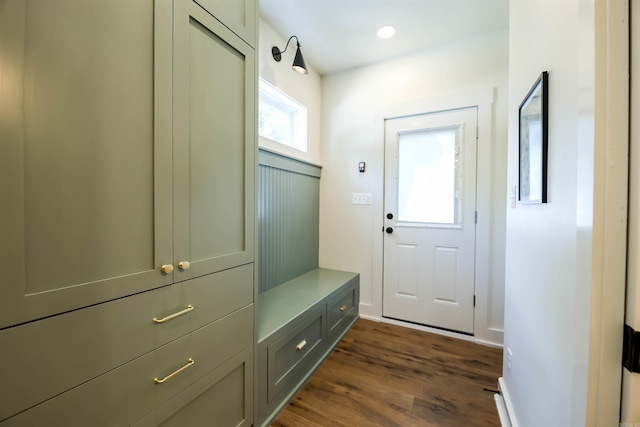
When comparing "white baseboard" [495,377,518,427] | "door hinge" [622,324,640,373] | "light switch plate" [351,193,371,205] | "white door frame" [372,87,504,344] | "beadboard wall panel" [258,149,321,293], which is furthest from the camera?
"light switch plate" [351,193,371,205]

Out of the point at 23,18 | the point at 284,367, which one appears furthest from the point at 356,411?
the point at 23,18

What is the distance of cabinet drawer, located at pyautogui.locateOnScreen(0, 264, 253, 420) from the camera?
0.60 metres

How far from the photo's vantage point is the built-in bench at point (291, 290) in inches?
58.7

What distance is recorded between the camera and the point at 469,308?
7.58 feet

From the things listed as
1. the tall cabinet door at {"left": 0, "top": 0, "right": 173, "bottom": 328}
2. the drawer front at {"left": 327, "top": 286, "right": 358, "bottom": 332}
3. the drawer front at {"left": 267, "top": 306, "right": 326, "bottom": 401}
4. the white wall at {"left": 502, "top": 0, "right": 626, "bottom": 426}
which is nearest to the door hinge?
the white wall at {"left": 502, "top": 0, "right": 626, "bottom": 426}

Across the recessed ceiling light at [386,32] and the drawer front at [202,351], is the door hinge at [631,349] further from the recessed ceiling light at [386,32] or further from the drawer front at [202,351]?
the recessed ceiling light at [386,32]

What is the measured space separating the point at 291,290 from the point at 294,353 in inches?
22.6

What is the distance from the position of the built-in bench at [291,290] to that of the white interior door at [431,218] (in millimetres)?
541

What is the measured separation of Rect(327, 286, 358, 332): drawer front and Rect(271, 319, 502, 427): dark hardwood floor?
0.21 meters

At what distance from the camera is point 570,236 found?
764mm

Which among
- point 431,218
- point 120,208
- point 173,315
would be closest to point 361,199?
point 431,218

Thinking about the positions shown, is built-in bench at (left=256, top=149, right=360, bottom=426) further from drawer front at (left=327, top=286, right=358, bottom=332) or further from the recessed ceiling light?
the recessed ceiling light

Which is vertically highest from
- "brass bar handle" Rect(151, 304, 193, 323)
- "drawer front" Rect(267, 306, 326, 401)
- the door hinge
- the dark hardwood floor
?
the door hinge

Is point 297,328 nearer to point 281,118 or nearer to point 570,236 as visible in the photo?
point 570,236
